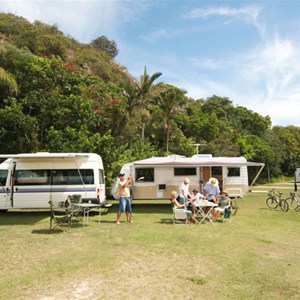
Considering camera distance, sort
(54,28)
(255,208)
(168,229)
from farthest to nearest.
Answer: (54,28), (255,208), (168,229)

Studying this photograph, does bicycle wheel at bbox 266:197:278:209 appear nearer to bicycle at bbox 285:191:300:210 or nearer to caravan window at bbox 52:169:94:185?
bicycle at bbox 285:191:300:210

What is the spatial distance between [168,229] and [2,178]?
266 inches

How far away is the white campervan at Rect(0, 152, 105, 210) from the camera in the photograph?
478 inches

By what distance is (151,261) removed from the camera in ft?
20.8

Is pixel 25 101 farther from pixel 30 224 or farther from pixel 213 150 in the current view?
pixel 213 150

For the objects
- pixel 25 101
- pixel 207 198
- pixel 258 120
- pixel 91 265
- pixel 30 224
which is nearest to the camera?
pixel 91 265

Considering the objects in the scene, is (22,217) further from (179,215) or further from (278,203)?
(278,203)

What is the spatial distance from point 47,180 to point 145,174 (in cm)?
442

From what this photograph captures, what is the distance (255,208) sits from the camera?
47.5 ft

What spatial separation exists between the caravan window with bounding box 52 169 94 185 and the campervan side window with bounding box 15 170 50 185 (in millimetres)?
298

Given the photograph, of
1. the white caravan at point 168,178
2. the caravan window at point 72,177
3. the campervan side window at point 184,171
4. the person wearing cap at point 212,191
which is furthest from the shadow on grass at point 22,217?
the person wearing cap at point 212,191

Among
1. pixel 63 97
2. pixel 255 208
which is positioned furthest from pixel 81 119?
pixel 255 208

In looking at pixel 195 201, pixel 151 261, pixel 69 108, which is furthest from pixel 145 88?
pixel 151 261

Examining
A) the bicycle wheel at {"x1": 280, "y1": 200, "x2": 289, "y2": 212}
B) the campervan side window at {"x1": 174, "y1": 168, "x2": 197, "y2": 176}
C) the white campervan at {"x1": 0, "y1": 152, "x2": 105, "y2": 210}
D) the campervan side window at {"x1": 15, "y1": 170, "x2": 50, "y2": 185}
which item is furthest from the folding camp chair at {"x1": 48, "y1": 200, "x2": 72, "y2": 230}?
the bicycle wheel at {"x1": 280, "y1": 200, "x2": 289, "y2": 212}
